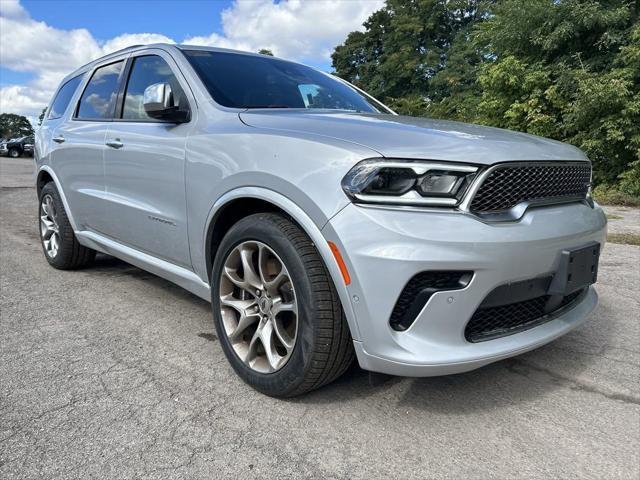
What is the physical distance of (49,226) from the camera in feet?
15.5

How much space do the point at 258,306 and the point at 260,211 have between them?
18.6 inches

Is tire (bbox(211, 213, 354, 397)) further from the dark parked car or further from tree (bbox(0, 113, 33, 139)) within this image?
tree (bbox(0, 113, 33, 139))

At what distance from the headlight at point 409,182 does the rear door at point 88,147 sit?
8.05 feet

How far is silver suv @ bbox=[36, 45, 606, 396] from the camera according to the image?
1854 mm

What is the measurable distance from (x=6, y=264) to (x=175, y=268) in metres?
2.80

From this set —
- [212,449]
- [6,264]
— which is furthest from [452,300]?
[6,264]

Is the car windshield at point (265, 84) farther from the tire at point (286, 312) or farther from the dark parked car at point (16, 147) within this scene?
the dark parked car at point (16, 147)

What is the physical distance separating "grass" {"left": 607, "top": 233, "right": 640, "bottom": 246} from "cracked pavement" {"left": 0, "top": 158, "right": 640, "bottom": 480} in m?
3.11

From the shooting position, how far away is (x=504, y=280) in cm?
191

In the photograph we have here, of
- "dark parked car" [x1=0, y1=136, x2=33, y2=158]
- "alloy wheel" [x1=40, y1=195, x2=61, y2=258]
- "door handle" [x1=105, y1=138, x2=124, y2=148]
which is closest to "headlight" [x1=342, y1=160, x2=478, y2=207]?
"door handle" [x1=105, y1=138, x2=124, y2=148]

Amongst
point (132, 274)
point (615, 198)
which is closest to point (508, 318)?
point (132, 274)

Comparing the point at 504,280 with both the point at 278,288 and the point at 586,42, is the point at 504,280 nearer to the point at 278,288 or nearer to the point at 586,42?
the point at 278,288

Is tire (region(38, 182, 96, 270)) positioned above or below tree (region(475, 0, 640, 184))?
below

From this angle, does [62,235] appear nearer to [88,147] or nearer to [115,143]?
[88,147]
